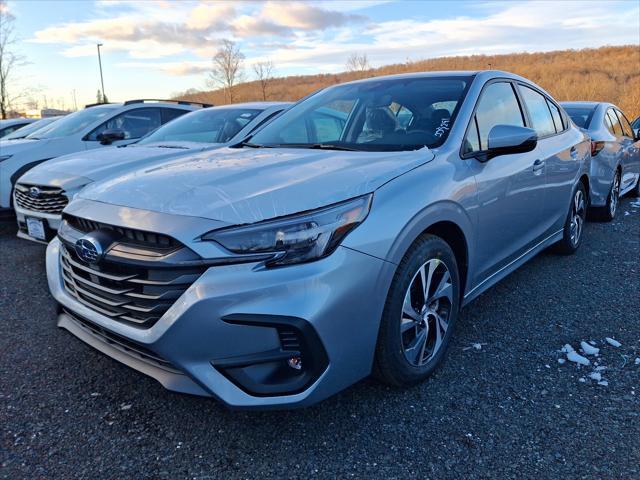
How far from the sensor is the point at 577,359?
2.72 m

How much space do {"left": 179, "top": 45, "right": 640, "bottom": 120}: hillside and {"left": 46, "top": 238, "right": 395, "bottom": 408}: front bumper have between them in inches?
779

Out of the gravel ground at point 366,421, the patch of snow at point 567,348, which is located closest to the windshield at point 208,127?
the gravel ground at point 366,421

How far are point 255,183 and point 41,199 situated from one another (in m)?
3.13

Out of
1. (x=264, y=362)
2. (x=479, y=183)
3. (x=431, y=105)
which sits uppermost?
(x=431, y=105)

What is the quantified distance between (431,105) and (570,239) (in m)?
2.34

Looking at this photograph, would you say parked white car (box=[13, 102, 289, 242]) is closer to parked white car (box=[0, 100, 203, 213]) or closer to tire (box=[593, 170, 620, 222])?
parked white car (box=[0, 100, 203, 213])

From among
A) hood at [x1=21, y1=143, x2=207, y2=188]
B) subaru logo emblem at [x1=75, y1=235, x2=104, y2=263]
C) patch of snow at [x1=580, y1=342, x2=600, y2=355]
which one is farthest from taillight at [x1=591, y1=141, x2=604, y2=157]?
subaru logo emblem at [x1=75, y1=235, x2=104, y2=263]

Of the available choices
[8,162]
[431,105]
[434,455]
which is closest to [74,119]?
[8,162]

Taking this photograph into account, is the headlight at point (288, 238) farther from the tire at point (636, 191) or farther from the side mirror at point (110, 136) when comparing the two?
the tire at point (636, 191)

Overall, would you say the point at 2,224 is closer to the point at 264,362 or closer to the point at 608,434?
the point at 264,362

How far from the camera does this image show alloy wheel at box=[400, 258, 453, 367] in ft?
7.57

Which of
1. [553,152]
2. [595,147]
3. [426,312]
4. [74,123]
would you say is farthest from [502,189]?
[74,123]

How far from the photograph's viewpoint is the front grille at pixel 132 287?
187cm

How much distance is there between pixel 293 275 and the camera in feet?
5.97
